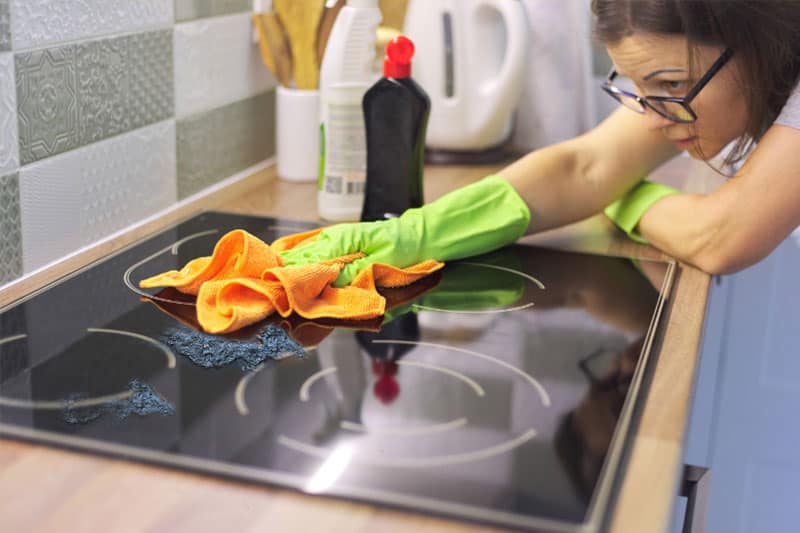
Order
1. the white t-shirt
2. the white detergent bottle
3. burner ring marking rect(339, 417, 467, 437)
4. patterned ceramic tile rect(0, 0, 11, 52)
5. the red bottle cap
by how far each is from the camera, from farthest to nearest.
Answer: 1. the white detergent bottle
2. the red bottle cap
3. the white t-shirt
4. patterned ceramic tile rect(0, 0, 11, 52)
5. burner ring marking rect(339, 417, 467, 437)

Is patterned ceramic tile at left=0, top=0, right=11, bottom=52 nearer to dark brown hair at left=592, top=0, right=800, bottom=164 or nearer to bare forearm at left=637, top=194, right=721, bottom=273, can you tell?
dark brown hair at left=592, top=0, right=800, bottom=164

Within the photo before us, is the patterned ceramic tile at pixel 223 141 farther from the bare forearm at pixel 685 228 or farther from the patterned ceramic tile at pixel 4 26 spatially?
the bare forearm at pixel 685 228

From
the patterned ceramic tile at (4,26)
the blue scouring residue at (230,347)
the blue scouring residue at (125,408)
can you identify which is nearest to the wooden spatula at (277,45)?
the patterned ceramic tile at (4,26)

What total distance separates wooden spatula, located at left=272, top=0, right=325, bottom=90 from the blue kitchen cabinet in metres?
0.70

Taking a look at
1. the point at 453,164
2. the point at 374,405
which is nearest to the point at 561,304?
the point at 374,405

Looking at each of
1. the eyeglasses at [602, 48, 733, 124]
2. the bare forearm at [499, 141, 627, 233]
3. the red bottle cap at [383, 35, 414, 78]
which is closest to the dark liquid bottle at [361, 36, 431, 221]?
the red bottle cap at [383, 35, 414, 78]

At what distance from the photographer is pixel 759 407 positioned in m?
1.58

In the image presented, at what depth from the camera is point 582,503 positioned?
2.02 feet

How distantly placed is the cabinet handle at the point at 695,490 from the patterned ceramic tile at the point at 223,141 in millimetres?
761

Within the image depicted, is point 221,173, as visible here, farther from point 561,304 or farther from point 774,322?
point 774,322

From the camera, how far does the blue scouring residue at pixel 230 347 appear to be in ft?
2.70

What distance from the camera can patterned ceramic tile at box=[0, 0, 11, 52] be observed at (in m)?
0.96

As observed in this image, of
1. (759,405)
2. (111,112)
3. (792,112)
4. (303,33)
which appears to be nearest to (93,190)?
(111,112)

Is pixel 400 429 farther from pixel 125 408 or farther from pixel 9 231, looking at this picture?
pixel 9 231
